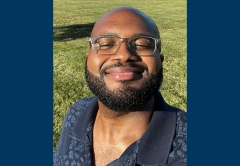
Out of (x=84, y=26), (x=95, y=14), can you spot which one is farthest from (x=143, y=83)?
(x=84, y=26)

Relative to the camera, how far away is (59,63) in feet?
6.93

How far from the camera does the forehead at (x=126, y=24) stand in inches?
53.8

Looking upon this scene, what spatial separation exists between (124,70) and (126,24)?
0.19 metres

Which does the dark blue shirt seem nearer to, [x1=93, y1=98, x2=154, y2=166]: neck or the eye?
[x1=93, y1=98, x2=154, y2=166]: neck

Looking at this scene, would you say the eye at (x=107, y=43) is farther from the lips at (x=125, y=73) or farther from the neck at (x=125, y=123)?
the neck at (x=125, y=123)

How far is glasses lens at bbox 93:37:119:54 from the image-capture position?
1.36 metres

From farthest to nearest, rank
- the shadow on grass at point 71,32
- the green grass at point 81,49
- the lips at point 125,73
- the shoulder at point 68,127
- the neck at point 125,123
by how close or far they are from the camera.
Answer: the shadow on grass at point 71,32 < the green grass at point 81,49 < the shoulder at point 68,127 < the neck at point 125,123 < the lips at point 125,73

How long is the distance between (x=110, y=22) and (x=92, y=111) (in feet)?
1.53

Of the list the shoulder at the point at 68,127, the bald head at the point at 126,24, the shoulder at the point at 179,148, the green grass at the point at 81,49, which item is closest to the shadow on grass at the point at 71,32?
the green grass at the point at 81,49

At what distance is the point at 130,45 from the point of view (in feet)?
4.42

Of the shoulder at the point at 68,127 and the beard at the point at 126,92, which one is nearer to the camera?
the beard at the point at 126,92

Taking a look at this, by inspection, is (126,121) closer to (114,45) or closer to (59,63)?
(114,45)

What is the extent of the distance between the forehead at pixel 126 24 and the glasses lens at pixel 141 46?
0.08 feet
